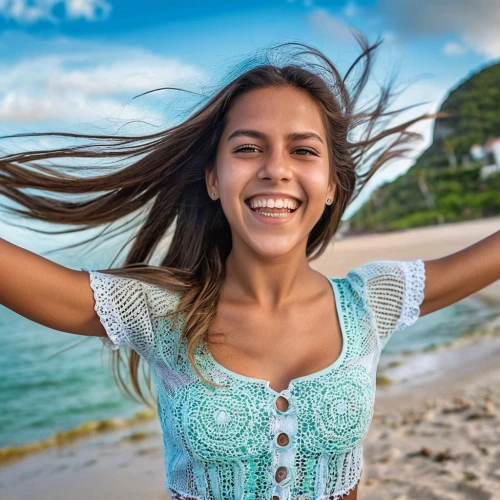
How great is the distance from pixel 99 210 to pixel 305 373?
1.04 meters

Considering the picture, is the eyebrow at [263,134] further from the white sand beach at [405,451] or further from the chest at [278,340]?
the white sand beach at [405,451]

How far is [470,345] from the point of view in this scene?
907cm

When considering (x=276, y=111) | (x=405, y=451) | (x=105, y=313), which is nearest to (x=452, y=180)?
(x=405, y=451)

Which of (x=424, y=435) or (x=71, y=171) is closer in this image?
(x=71, y=171)

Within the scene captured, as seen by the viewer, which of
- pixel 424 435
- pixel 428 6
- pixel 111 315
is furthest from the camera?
pixel 428 6

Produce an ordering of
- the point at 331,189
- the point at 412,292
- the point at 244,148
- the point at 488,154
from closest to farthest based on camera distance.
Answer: the point at 244,148
the point at 412,292
the point at 331,189
the point at 488,154

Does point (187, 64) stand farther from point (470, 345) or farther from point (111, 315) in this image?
point (111, 315)

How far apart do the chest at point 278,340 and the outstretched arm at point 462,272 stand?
36 cm

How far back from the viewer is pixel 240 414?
2.07m

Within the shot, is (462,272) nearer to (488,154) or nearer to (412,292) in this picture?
(412,292)

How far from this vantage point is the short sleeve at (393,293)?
93.3 inches

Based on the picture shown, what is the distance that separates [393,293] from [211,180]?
2.51 ft

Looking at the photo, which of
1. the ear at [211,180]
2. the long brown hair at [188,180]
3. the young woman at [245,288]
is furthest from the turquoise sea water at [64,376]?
the ear at [211,180]

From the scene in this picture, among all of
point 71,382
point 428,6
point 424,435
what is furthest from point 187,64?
point 424,435
